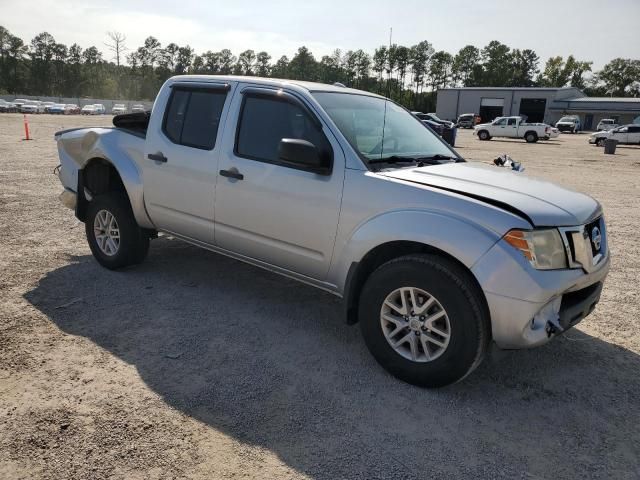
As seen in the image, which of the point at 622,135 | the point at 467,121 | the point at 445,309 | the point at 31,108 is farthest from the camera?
the point at 467,121

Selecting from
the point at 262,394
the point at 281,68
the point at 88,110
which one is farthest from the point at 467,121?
the point at 281,68

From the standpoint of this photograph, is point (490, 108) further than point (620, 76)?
No

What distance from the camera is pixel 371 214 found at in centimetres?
336

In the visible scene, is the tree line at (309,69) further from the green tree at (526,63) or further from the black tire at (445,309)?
the black tire at (445,309)

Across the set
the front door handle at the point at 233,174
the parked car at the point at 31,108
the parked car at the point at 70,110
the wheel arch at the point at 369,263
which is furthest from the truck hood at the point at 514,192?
the parked car at the point at 70,110

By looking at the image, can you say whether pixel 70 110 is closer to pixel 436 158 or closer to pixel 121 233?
pixel 121 233

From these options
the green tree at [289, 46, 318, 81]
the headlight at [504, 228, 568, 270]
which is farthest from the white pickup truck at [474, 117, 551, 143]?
the green tree at [289, 46, 318, 81]

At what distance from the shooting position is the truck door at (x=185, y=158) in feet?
14.1

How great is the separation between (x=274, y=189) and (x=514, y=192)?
170 centimetres

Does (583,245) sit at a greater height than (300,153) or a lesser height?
lesser

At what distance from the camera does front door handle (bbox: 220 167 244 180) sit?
4.02 meters

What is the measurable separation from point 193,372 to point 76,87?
115966 millimetres

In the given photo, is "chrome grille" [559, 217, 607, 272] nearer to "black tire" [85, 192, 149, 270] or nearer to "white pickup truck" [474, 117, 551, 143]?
"black tire" [85, 192, 149, 270]

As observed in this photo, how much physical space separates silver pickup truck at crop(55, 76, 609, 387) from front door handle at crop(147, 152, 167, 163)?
14 millimetres
